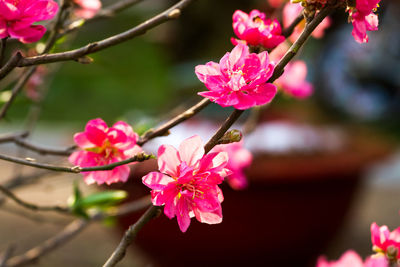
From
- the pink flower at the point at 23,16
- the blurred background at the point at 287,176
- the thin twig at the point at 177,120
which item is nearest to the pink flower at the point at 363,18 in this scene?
the thin twig at the point at 177,120

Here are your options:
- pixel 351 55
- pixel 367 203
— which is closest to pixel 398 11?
pixel 351 55

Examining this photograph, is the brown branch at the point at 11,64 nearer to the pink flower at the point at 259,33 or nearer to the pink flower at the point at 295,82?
the pink flower at the point at 259,33

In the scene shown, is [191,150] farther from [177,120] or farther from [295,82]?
[295,82]

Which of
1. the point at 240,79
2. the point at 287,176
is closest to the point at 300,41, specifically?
the point at 240,79

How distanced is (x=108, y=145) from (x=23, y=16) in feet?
0.54

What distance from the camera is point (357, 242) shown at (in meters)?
2.34

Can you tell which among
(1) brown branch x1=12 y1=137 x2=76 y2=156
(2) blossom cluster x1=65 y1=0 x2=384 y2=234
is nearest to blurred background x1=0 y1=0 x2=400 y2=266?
(1) brown branch x1=12 y1=137 x2=76 y2=156

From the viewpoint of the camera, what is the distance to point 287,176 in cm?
164

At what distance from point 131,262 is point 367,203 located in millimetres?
1442

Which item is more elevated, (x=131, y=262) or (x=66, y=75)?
(x=131, y=262)

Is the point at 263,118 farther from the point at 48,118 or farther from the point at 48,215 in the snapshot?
the point at 48,118

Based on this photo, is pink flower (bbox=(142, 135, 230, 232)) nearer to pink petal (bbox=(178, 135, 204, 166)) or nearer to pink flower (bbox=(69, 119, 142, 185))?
pink petal (bbox=(178, 135, 204, 166))

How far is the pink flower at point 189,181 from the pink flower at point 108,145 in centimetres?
11

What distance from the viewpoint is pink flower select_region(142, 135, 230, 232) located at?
46 cm
